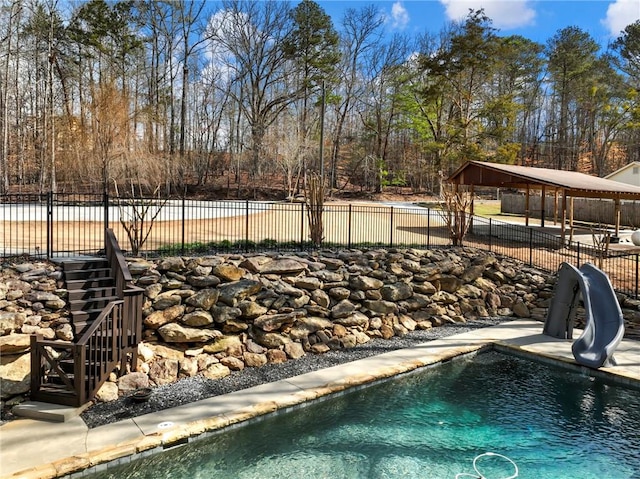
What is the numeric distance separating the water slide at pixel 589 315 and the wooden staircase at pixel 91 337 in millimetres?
7224

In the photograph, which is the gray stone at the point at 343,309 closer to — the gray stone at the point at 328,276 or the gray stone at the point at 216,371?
the gray stone at the point at 328,276

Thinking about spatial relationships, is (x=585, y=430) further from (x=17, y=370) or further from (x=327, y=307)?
(x=17, y=370)

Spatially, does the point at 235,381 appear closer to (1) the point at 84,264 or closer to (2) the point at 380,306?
(1) the point at 84,264

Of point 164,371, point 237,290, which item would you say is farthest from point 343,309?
point 164,371

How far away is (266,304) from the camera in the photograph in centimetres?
831

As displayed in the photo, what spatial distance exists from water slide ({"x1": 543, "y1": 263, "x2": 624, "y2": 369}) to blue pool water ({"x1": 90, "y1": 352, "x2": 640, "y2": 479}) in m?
0.67

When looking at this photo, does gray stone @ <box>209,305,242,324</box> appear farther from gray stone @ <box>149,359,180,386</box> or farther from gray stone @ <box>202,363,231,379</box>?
gray stone @ <box>149,359,180,386</box>

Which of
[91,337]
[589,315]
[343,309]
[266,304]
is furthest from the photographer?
[343,309]

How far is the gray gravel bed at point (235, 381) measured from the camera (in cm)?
565

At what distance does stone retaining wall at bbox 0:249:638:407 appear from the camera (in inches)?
255

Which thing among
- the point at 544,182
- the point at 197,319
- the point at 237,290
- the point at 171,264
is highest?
the point at 544,182

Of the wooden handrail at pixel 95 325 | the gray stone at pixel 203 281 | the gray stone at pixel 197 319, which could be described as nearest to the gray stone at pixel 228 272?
the gray stone at pixel 203 281

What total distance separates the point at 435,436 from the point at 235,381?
301cm

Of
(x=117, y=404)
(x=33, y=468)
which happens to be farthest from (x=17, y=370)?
(x=33, y=468)
